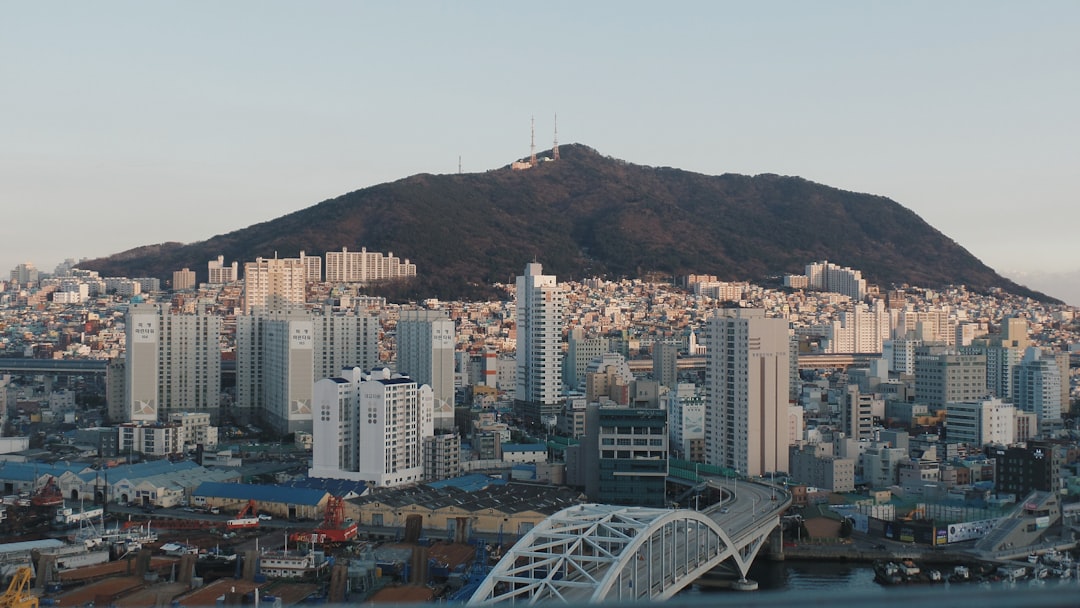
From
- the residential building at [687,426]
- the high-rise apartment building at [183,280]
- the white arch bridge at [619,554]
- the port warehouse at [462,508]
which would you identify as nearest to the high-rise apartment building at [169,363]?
the port warehouse at [462,508]

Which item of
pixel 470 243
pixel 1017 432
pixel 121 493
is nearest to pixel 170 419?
pixel 121 493

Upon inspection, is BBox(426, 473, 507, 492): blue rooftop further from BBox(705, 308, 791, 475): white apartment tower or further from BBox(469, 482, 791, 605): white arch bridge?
BBox(469, 482, 791, 605): white arch bridge

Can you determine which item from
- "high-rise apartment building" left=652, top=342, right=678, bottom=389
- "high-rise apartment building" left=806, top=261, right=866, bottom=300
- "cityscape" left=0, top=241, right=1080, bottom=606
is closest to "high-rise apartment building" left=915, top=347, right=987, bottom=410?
"cityscape" left=0, top=241, right=1080, bottom=606

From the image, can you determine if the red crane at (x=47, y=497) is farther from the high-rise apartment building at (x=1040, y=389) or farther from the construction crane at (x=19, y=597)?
the high-rise apartment building at (x=1040, y=389)

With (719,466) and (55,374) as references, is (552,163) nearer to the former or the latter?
(55,374)

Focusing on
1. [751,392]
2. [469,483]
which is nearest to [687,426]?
[751,392]

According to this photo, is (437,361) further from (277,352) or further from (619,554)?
(619,554)
